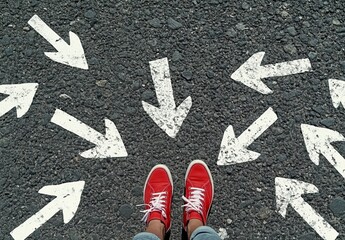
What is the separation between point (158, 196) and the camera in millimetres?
2641

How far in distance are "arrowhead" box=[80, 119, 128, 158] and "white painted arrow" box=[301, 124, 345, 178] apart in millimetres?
1030

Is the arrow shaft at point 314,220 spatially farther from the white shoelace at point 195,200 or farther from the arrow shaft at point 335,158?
the white shoelace at point 195,200

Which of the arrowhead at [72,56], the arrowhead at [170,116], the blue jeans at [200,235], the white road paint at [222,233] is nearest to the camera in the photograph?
the blue jeans at [200,235]

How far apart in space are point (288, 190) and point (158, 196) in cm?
72

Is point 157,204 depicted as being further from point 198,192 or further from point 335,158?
point 335,158

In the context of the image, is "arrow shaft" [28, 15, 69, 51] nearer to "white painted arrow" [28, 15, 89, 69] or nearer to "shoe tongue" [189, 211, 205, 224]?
"white painted arrow" [28, 15, 89, 69]

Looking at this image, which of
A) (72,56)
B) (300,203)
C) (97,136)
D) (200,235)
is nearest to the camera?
(200,235)

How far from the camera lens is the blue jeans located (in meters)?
2.45

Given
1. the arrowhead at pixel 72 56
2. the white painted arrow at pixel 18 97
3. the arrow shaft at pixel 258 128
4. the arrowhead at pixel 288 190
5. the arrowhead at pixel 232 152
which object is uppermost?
the arrowhead at pixel 72 56

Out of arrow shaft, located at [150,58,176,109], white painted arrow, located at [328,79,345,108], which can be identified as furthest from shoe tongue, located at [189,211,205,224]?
white painted arrow, located at [328,79,345,108]

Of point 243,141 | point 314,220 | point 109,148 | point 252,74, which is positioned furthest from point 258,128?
point 109,148

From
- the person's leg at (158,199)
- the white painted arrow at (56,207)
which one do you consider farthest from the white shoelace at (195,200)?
the white painted arrow at (56,207)

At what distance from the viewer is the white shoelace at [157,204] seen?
2.61 meters

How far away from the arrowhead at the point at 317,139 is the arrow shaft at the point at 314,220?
249 millimetres
